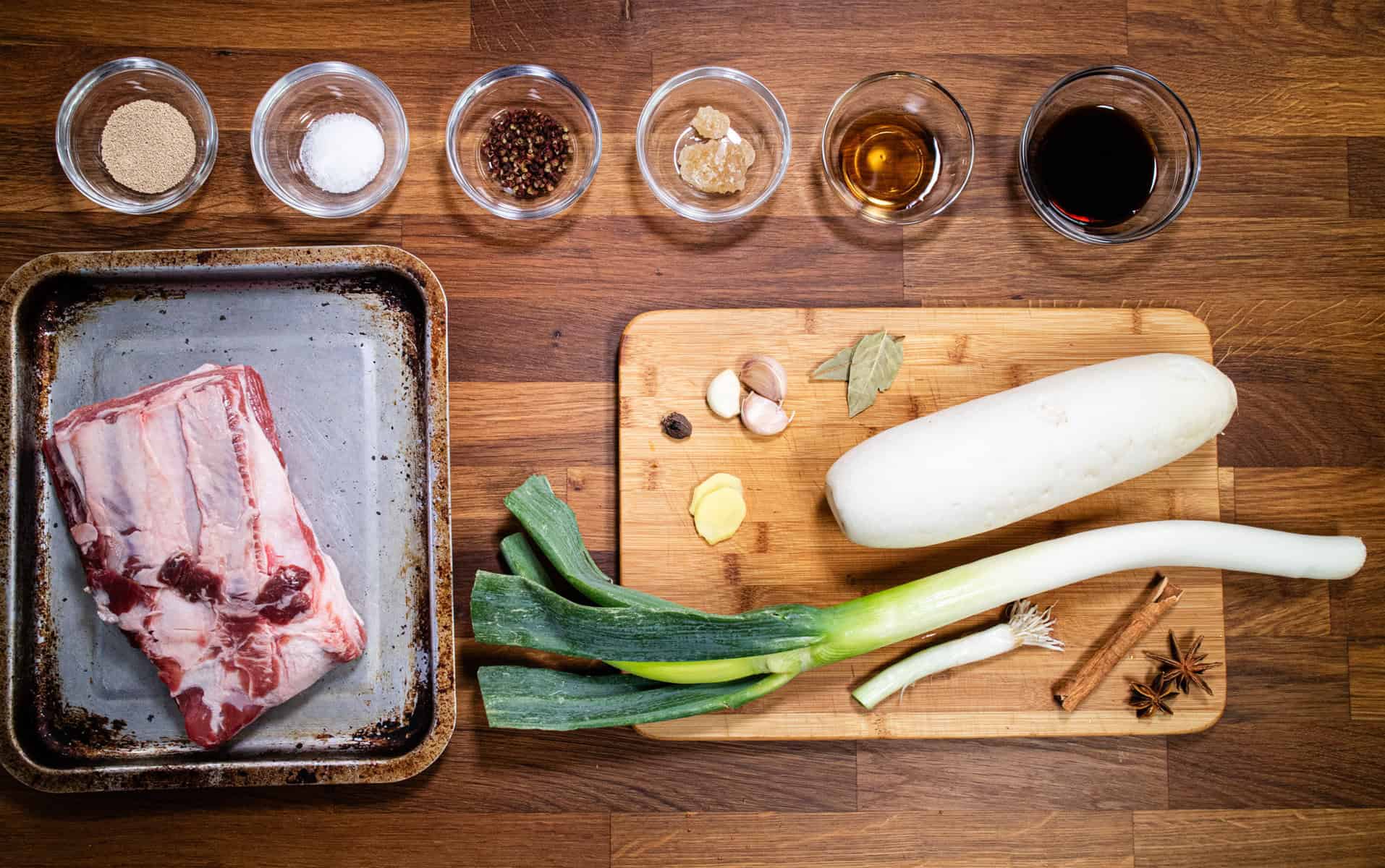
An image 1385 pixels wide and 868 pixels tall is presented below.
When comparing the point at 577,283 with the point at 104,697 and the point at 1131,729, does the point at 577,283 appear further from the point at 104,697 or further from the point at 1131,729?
the point at 1131,729

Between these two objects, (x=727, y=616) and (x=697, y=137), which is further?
(x=697, y=137)

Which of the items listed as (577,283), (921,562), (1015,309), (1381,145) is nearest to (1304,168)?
(1381,145)

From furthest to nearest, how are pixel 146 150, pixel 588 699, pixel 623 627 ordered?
1. pixel 146 150
2. pixel 588 699
3. pixel 623 627

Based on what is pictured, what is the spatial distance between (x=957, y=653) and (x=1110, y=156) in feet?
3.31

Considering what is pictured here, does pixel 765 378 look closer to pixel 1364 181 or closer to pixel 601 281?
pixel 601 281

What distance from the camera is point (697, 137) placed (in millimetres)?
1626

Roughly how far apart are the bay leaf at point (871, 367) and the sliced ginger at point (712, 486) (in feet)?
0.86

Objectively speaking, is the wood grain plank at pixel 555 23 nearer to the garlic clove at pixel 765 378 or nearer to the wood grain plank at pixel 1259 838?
the garlic clove at pixel 765 378

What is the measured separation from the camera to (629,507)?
5.07 feet

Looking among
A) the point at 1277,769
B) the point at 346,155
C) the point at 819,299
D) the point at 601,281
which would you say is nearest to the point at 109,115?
the point at 346,155

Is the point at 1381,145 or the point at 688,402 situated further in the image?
the point at 1381,145

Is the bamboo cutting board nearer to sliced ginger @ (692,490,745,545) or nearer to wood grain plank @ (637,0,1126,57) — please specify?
sliced ginger @ (692,490,745,545)

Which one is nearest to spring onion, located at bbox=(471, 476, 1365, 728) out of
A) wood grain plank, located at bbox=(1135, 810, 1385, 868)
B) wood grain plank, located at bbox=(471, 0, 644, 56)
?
wood grain plank, located at bbox=(1135, 810, 1385, 868)

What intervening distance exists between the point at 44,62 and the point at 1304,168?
2.53m
